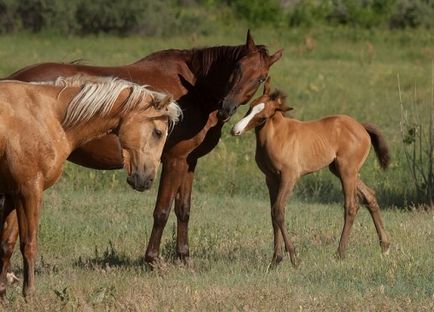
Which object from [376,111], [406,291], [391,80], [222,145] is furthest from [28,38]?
[406,291]

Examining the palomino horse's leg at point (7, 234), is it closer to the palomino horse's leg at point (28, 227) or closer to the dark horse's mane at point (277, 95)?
the palomino horse's leg at point (28, 227)

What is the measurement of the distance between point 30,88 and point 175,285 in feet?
6.10

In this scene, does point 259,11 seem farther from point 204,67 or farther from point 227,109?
point 227,109

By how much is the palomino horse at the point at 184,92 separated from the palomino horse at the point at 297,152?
0.97 ft

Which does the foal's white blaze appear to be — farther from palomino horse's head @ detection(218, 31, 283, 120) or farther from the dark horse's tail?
the dark horse's tail

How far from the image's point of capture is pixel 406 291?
26.7ft

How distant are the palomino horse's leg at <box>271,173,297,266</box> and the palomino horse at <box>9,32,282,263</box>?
2.60 feet

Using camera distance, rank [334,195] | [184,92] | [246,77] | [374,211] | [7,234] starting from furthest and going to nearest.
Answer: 1. [334,195]
2. [374,211]
3. [184,92]
4. [246,77]
5. [7,234]

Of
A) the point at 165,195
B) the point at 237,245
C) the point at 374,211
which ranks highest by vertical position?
the point at 165,195

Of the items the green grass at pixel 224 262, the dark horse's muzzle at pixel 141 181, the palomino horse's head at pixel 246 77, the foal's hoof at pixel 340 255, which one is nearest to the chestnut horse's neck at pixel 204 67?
the palomino horse's head at pixel 246 77

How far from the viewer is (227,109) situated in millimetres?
9469

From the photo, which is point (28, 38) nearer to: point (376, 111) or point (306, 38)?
point (306, 38)

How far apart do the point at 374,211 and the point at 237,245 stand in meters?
1.34

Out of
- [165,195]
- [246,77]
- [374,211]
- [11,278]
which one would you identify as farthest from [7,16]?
[11,278]
